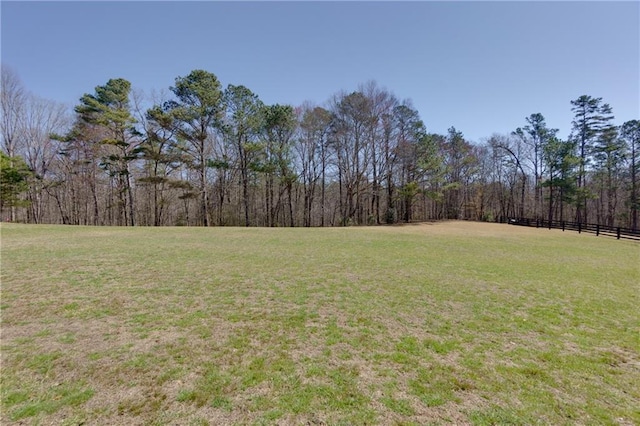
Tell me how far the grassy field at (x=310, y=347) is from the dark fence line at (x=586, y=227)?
18264mm

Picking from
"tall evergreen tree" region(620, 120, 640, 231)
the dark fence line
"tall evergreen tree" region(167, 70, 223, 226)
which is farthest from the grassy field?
"tall evergreen tree" region(620, 120, 640, 231)

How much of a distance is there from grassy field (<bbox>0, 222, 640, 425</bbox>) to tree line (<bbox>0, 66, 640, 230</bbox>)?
73.5 feet

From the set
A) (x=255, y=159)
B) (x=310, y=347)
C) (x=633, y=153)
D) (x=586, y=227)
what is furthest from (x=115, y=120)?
(x=633, y=153)

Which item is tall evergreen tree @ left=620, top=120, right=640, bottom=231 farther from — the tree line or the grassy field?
the grassy field

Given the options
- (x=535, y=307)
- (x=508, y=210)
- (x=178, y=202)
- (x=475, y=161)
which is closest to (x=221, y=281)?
(x=535, y=307)

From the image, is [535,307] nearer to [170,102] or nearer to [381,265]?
[381,265]

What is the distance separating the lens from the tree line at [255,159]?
86.1ft

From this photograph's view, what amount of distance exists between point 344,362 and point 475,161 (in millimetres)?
45614

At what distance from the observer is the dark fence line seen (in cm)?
2020

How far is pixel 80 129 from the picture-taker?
2602 centimetres

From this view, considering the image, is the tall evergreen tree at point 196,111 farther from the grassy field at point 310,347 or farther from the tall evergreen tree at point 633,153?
the tall evergreen tree at point 633,153

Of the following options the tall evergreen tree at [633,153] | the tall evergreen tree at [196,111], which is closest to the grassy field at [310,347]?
the tall evergreen tree at [196,111]

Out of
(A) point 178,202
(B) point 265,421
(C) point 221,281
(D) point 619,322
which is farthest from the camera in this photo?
(A) point 178,202

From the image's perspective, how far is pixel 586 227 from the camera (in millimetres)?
25078
